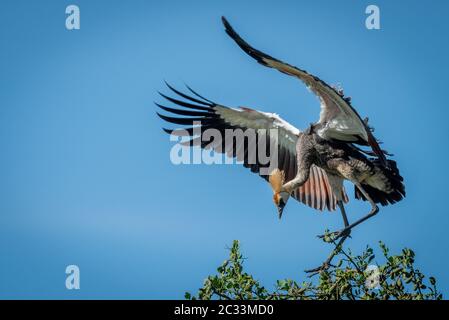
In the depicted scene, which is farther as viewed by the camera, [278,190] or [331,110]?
[278,190]

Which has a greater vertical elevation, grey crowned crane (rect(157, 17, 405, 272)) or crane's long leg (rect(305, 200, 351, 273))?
grey crowned crane (rect(157, 17, 405, 272))

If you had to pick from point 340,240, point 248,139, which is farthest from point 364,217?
point 248,139

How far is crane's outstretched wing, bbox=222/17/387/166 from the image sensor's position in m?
8.47

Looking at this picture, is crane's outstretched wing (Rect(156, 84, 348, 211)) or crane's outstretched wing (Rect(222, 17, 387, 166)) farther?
crane's outstretched wing (Rect(156, 84, 348, 211))

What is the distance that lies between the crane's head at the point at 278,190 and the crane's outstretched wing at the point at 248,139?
557mm

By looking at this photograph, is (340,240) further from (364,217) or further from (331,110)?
(331,110)

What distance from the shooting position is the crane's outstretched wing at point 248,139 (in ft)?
34.0

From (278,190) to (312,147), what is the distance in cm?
61

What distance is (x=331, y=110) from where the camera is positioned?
30.8 feet

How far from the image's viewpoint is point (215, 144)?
10.6 metres

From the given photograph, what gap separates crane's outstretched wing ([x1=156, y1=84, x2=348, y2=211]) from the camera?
10352 mm
